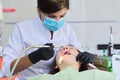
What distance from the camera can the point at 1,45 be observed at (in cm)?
269

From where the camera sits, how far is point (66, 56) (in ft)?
5.73

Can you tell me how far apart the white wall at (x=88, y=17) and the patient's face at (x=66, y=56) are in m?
1.01

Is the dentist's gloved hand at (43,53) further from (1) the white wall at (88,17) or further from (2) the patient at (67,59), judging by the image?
(1) the white wall at (88,17)

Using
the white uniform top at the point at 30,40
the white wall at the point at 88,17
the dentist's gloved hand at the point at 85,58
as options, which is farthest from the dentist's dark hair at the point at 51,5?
the white wall at the point at 88,17

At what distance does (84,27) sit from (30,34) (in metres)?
1.05

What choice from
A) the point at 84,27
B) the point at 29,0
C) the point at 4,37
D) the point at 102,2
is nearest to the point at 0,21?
the point at 4,37

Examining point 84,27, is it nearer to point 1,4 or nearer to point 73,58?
point 1,4

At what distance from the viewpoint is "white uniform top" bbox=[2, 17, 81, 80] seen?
5.65 feet

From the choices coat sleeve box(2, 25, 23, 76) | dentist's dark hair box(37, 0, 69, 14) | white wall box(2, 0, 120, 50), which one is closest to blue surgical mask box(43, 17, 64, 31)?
dentist's dark hair box(37, 0, 69, 14)

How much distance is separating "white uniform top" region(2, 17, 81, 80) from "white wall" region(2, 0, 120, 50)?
2.84ft

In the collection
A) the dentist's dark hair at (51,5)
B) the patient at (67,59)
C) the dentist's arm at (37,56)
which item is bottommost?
the patient at (67,59)

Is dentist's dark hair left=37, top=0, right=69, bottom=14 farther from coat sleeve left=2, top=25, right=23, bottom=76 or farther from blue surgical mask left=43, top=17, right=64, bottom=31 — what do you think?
coat sleeve left=2, top=25, right=23, bottom=76

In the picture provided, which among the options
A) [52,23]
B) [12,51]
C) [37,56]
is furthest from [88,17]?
[37,56]

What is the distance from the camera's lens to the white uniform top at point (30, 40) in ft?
5.65
